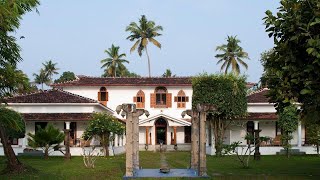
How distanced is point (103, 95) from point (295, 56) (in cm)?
3356

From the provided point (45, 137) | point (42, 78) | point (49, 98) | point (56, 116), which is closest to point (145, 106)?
point (49, 98)

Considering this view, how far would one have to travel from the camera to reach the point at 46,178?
15.7 meters

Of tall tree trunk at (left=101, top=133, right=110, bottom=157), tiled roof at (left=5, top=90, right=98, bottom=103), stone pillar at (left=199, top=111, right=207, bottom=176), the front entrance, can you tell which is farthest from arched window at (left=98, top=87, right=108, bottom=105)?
stone pillar at (left=199, top=111, right=207, bottom=176)

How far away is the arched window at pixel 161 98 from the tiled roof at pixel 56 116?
12.2m

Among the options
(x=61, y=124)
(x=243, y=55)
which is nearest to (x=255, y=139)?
(x=61, y=124)

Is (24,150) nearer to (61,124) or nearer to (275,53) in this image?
(61,124)

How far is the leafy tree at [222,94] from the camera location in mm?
31766

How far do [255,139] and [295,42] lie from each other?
56.3ft

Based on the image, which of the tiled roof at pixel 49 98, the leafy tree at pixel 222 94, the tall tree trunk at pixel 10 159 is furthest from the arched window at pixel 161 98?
the tall tree trunk at pixel 10 159

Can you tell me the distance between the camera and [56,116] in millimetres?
32625

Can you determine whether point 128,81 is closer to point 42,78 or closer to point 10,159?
point 10,159

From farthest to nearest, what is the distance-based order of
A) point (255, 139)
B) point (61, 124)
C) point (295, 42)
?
point (61, 124)
point (255, 139)
point (295, 42)

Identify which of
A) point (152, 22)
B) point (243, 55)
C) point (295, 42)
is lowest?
point (295, 42)

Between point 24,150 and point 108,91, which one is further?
point 108,91
